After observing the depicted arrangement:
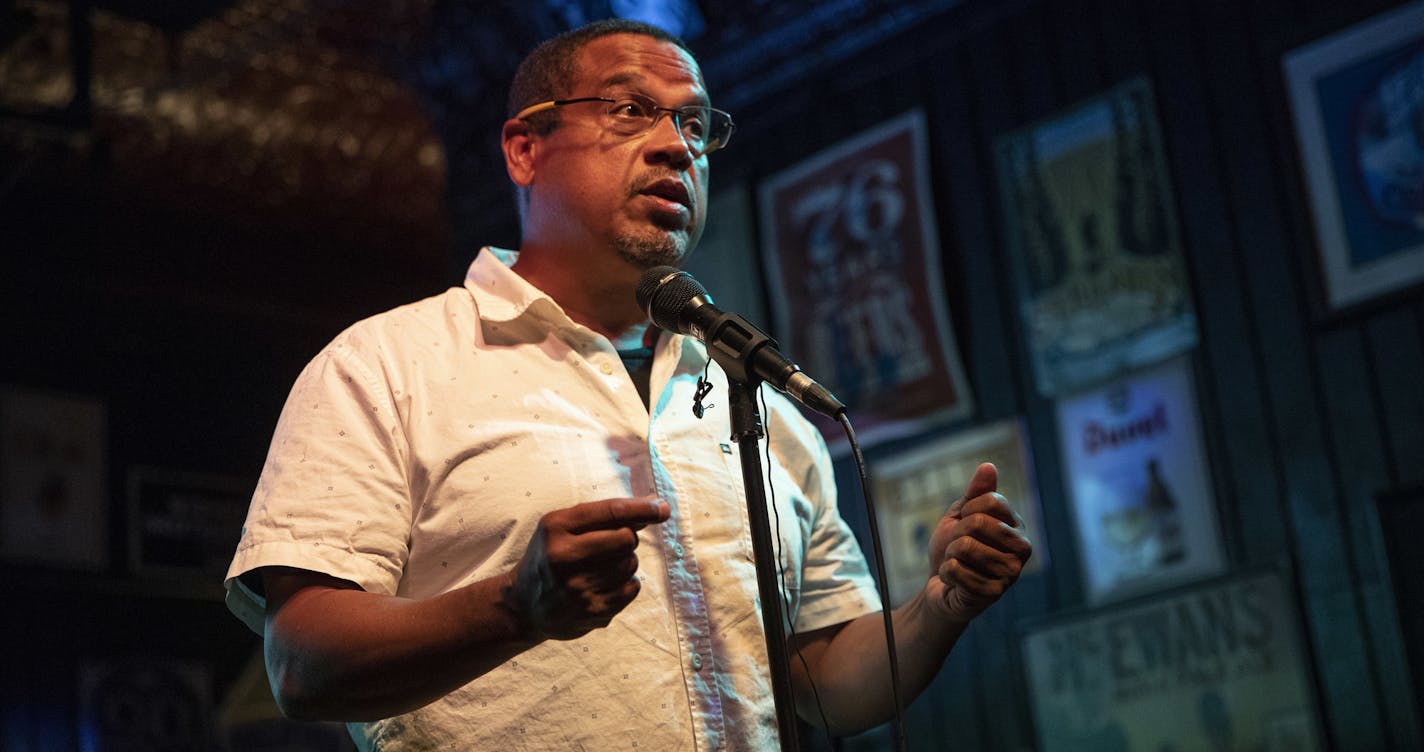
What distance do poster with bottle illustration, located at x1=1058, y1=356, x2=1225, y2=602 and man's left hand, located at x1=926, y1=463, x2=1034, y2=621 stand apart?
1.74m

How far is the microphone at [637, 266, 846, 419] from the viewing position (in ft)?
4.40

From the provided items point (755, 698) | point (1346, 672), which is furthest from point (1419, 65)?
point (755, 698)

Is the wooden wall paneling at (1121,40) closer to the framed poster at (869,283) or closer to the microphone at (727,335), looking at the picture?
the framed poster at (869,283)

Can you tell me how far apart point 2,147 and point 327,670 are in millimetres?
3726

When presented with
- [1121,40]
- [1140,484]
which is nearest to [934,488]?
[1140,484]

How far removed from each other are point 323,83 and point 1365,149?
348 centimetres

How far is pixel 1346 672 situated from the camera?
9.41 ft

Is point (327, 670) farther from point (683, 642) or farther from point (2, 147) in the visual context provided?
point (2, 147)

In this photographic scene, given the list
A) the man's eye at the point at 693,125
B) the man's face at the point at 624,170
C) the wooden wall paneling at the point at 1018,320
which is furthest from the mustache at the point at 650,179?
the wooden wall paneling at the point at 1018,320

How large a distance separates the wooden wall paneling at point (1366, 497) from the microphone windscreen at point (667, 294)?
1.91 metres

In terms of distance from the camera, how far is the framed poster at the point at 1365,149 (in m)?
2.87

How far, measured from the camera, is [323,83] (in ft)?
16.9

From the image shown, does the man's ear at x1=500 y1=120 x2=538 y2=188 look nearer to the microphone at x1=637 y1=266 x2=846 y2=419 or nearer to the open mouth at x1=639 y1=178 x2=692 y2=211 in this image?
the open mouth at x1=639 y1=178 x2=692 y2=211

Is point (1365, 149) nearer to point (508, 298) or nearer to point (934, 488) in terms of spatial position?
point (934, 488)
